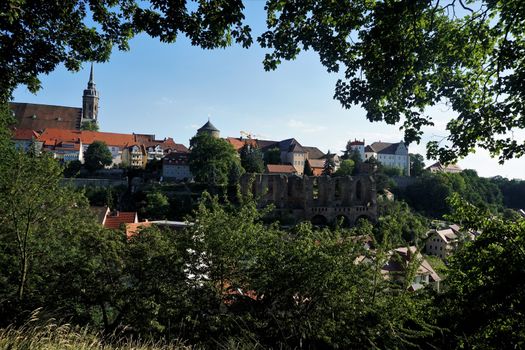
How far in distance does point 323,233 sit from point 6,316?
7.13 m

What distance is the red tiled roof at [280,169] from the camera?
67.7 meters

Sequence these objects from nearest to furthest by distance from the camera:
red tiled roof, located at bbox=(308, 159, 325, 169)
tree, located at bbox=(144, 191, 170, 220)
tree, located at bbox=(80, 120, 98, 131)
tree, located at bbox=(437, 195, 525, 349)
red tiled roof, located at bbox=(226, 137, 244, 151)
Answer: tree, located at bbox=(437, 195, 525, 349), tree, located at bbox=(144, 191, 170, 220), red tiled roof, located at bbox=(308, 159, 325, 169), red tiled roof, located at bbox=(226, 137, 244, 151), tree, located at bbox=(80, 120, 98, 131)

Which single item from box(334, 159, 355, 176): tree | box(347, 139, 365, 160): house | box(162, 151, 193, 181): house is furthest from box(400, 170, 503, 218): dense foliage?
box(162, 151, 193, 181): house

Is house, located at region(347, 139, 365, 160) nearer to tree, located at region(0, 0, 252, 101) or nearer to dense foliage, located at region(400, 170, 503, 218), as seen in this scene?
dense foliage, located at region(400, 170, 503, 218)

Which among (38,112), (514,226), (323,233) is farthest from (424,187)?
(38,112)

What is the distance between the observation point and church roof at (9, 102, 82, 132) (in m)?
79.2

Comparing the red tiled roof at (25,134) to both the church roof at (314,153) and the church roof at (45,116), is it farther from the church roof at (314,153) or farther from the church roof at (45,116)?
the church roof at (314,153)

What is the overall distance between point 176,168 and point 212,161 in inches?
573

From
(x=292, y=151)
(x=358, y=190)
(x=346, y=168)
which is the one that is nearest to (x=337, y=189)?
(x=358, y=190)

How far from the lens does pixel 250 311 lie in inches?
304

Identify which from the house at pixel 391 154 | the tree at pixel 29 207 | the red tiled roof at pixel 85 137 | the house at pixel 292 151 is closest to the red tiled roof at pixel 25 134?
the red tiled roof at pixel 85 137

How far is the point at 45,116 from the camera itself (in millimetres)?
80750

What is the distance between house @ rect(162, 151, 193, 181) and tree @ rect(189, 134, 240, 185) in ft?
28.0

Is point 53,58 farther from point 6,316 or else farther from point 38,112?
point 38,112
